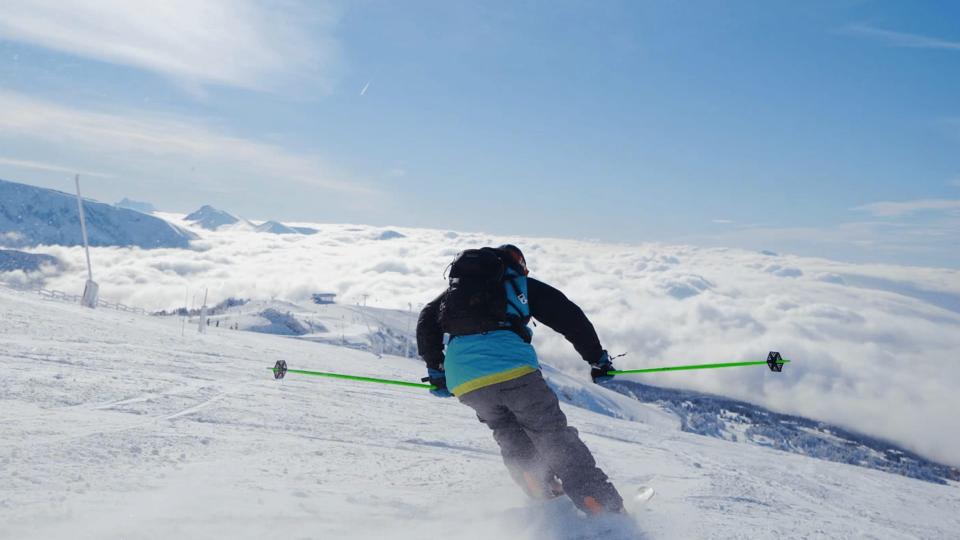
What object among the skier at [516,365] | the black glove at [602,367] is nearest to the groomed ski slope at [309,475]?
the skier at [516,365]

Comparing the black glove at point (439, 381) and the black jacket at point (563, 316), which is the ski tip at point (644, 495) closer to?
the black jacket at point (563, 316)

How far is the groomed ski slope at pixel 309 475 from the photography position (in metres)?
3.31

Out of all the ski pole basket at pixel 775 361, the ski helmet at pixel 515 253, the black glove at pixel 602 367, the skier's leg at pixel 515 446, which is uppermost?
the ski helmet at pixel 515 253

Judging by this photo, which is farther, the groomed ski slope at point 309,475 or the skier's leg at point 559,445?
the skier's leg at point 559,445

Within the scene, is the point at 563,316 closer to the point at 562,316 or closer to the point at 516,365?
the point at 562,316

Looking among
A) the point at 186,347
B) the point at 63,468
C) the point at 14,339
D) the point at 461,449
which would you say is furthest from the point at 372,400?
the point at 186,347

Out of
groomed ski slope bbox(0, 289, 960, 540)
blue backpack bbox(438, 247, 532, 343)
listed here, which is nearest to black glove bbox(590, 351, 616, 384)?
blue backpack bbox(438, 247, 532, 343)

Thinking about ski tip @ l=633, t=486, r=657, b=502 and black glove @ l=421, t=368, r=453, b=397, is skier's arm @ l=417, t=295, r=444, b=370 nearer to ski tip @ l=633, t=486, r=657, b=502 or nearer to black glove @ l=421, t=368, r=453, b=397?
black glove @ l=421, t=368, r=453, b=397

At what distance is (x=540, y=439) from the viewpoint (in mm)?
4355

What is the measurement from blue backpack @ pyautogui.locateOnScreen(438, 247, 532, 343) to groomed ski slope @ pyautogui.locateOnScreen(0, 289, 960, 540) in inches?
55.9

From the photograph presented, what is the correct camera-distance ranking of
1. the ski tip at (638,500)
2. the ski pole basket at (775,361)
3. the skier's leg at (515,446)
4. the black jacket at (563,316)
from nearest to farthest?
the ski tip at (638,500) → the skier's leg at (515,446) → the black jacket at (563,316) → the ski pole basket at (775,361)

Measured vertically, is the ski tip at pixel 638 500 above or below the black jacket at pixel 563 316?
below

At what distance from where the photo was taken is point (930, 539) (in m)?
4.66

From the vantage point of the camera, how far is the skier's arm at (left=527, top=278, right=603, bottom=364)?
4.92 m
